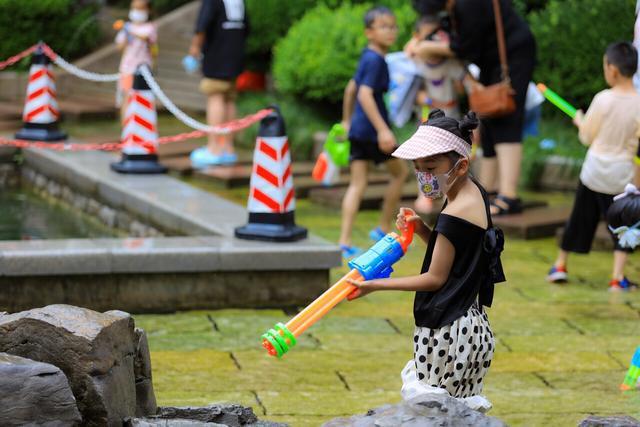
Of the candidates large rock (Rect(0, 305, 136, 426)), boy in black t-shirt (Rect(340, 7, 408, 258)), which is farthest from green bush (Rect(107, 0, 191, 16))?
large rock (Rect(0, 305, 136, 426))

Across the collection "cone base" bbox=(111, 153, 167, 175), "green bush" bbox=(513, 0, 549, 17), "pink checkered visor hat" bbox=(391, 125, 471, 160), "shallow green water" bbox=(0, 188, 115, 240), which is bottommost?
"shallow green water" bbox=(0, 188, 115, 240)

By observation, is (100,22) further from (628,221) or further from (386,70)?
(628,221)

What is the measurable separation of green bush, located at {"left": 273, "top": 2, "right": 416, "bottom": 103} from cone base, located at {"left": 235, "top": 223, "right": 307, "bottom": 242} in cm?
542

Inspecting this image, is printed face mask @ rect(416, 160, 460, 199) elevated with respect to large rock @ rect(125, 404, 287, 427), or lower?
elevated

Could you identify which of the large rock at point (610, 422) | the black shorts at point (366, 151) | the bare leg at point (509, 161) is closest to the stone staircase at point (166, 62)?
the bare leg at point (509, 161)

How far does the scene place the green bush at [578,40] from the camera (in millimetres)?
12172

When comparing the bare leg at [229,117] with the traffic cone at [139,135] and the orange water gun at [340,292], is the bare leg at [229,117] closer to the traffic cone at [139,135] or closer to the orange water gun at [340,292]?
the traffic cone at [139,135]

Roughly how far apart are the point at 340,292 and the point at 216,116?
26.5ft

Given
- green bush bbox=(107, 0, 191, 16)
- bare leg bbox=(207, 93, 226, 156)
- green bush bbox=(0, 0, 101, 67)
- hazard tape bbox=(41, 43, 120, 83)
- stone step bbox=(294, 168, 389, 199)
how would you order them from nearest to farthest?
stone step bbox=(294, 168, 389, 199)
bare leg bbox=(207, 93, 226, 156)
hazard tape bbox=(41, 43, 120, 83)
green bush bbox=(0, 0, 101, 67)
green bush bbox=(107, 0, 191, 16)

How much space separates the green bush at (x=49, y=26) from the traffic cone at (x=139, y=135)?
7364 millimetres

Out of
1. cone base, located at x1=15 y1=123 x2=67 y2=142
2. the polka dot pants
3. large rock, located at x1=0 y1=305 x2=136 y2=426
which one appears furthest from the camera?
cone base, located at x1=15 y1=123 x2=67 y2=142

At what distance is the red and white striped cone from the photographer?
12836 millimetres

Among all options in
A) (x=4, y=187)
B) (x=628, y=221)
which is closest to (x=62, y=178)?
(x=4, y=187)

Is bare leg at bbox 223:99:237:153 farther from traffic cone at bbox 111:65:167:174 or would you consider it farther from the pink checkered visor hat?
the pink checkered visor hat
